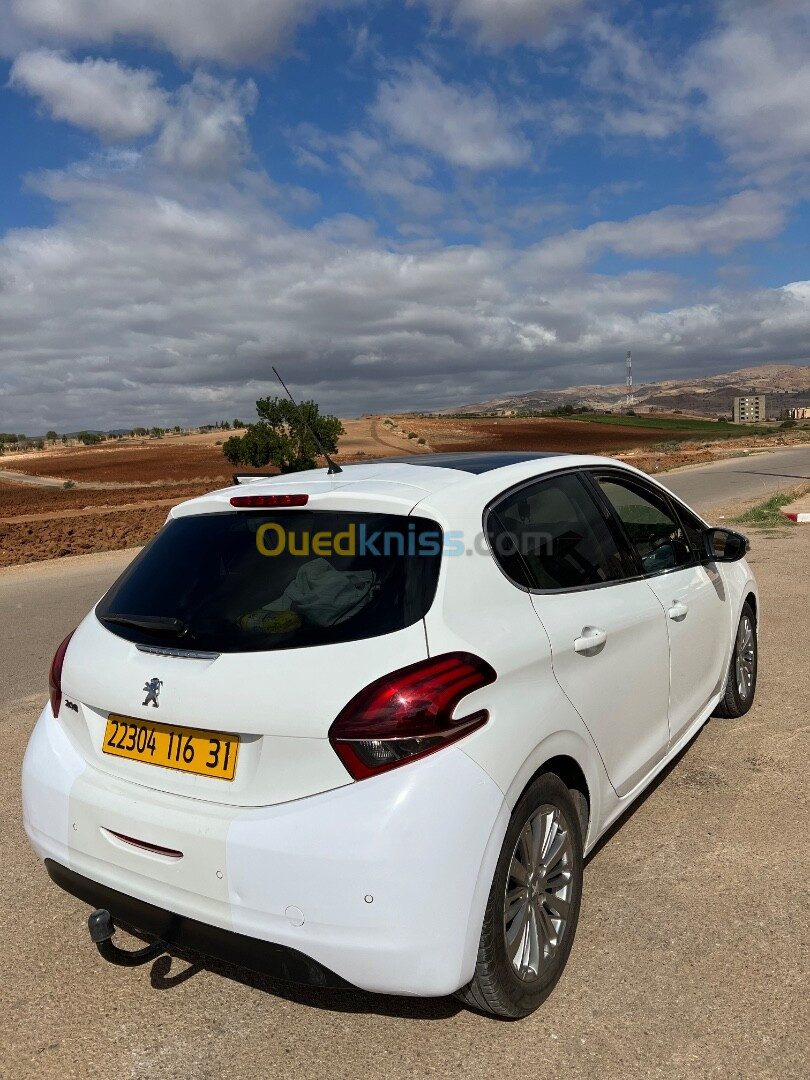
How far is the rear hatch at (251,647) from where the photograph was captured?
218 cm

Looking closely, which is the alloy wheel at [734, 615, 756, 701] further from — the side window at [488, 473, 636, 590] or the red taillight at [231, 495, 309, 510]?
the red taillight at [231, 495, 309, 510]

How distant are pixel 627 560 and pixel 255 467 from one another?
48919 millimetres

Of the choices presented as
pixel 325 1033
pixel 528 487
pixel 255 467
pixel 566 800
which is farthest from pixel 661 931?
pixel 255 467

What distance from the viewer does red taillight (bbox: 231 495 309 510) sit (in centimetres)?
264

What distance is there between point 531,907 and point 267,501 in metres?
1.50

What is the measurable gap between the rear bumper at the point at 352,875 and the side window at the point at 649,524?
1.72 metres

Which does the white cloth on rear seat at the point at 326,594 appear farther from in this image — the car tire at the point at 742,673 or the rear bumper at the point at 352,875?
the car tire at the point at 742,673

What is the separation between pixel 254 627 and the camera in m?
2.37

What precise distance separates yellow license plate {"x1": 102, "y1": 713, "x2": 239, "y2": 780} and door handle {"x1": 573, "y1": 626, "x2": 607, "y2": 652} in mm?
1137

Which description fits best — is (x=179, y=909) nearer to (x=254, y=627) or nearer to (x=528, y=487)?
(x=254, y=627)

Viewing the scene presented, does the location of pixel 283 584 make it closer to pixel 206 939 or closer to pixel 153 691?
pixel 153 691

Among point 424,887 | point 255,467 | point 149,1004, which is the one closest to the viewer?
point 424,887

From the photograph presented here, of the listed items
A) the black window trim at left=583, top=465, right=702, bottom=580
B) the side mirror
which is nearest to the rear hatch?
the black window trim at left=583, top=465, right=702, bottom=580

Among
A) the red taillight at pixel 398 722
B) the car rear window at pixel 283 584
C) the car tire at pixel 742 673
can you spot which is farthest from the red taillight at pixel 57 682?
the car tire at pixel 742 673
